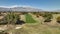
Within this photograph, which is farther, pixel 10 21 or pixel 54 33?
pixel 10 21

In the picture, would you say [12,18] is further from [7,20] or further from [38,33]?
[38,33]

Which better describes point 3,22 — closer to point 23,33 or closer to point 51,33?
point 23,33

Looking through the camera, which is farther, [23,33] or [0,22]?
[0,22]

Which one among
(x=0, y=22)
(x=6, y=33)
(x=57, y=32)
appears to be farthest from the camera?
(x=0, y=22)

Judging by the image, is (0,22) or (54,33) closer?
(54,33)

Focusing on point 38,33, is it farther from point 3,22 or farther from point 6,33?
point 3,22

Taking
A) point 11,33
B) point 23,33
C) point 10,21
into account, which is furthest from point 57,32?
point 10,21

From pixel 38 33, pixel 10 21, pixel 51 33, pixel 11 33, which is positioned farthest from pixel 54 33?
pixel 10 21

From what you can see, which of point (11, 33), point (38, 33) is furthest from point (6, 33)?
point (38, 33)

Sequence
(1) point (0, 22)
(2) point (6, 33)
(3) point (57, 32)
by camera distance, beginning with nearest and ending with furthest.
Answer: (2) point (6, 33) < (3) point (57, 32) < (1) point (0, 22)
